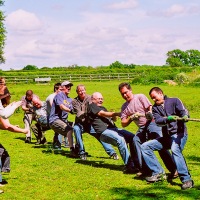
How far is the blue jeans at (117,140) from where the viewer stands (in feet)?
31.7

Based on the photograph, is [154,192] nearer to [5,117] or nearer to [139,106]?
[139,106]

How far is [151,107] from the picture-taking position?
8.95m

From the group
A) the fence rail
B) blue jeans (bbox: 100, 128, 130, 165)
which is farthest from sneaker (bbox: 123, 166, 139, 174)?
the fence rail

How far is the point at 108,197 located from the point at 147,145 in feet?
4.52

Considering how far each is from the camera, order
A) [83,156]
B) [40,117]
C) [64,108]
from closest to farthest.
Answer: [83,156] < [64,108] < [40,117]

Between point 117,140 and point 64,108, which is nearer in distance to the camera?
point 117,140

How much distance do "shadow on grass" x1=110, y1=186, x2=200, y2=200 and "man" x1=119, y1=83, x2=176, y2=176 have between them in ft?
2.23

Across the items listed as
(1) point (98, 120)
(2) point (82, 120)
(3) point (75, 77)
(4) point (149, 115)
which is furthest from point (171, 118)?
(3) point (75, 77)

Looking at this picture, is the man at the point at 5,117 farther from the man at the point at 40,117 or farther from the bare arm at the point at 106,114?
the man at the point at 40,117

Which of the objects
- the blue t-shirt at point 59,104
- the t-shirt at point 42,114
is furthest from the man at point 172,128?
the t-shirt at point 42,114

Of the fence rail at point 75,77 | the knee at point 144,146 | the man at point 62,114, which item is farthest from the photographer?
the fence rail at point 75,77

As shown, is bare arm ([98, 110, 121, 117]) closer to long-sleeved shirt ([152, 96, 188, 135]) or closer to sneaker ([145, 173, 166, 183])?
long-sleeved shirt ([152, 96, 188, 135])

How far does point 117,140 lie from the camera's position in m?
9.71

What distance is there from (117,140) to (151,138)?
3.15ft
